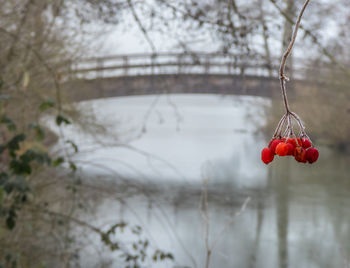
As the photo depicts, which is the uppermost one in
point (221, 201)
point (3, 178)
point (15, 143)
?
point (221, 201)

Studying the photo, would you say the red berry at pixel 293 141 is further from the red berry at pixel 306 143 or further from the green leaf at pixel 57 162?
the green leaf at pixel 57 162

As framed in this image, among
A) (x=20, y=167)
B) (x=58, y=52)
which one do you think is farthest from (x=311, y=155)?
(x=58, y=52)

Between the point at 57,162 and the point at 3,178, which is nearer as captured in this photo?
the point at 3,178

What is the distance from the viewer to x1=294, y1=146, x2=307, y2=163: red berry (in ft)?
2.18

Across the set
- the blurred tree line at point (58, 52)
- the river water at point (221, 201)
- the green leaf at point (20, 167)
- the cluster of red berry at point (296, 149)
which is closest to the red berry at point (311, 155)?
the cluster of red berry at point (296, 149)

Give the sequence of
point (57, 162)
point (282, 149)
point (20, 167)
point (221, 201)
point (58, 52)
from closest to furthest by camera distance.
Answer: point (282, 149)
point (20, 167)
point (57, 162)
point (58, 52)
point (221, 201)

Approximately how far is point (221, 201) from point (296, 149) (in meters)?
9.23

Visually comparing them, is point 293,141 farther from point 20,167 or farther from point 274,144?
point 20,167

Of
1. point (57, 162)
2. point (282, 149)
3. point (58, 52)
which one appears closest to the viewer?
point (282, 149)

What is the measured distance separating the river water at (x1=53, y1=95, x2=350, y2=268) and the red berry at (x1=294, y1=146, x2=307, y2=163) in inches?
105

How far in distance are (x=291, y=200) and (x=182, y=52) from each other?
7940mm

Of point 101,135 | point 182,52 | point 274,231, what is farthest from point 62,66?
point 274,231

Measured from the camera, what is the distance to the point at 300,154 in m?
0.67

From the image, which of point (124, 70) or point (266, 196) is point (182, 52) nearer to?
point (124, 70)
